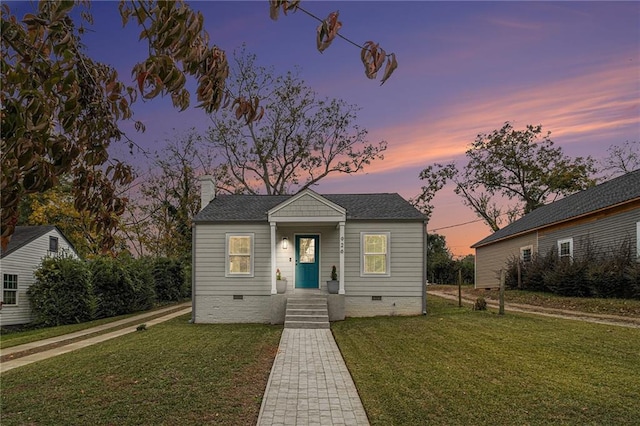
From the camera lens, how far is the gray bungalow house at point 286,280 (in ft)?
50.2

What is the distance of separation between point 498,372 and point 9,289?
782 inches

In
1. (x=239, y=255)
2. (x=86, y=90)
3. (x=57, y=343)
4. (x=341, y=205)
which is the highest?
(x=341, y=205)

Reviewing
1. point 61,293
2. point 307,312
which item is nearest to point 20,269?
point 61,293

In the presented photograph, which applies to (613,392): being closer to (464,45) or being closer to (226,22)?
(226,22)

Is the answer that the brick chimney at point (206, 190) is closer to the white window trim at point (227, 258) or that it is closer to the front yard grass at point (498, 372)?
the white window trim at point (227, 258)

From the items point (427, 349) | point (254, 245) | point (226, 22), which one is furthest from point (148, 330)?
point (226, 22)

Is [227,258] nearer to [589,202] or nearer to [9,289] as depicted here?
[9,289]

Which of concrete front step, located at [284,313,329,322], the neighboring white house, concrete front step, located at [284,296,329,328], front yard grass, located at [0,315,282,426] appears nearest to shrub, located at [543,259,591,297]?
concrete front step, located at [284,296,329,328]

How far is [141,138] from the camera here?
3.43 metres

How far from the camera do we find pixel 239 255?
1569 cm

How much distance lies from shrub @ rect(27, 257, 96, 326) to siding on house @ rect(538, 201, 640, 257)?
21347 mm


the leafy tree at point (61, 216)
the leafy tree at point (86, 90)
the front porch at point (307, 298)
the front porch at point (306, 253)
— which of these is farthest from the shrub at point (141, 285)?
the leafy tree at point (86, 90)

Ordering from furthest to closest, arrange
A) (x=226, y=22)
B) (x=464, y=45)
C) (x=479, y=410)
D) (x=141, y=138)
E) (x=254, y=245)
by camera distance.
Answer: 1. (x=254, y=245)
2. (x=464, y=45)
3. (x=226, y=22)
4. (x=479, y=410)
5. (x=141, y=138)

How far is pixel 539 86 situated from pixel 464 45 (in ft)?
16.1
